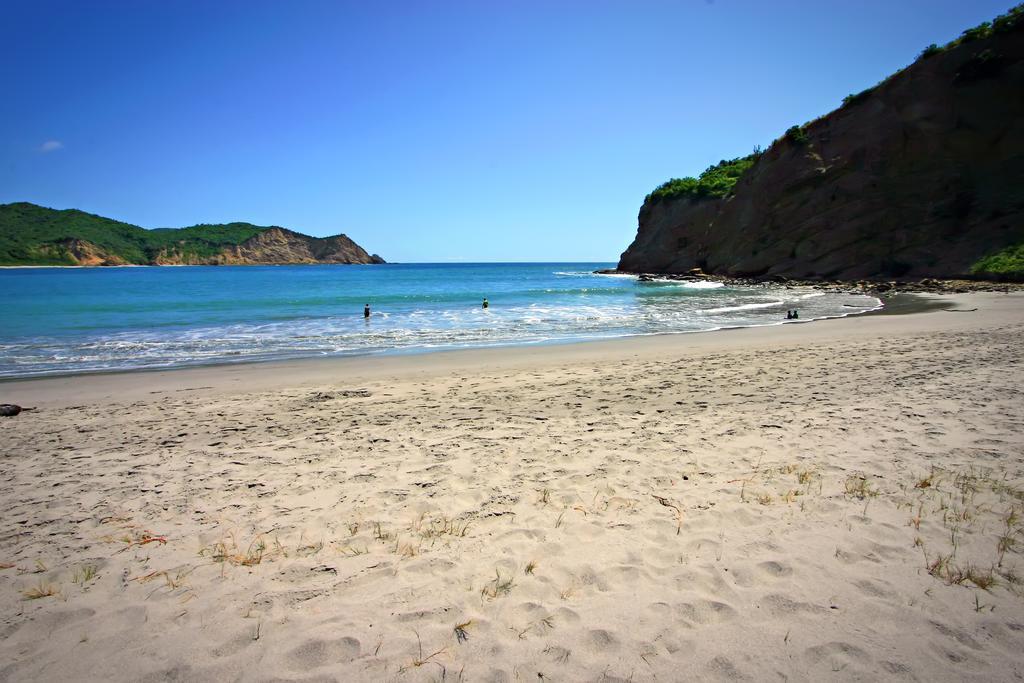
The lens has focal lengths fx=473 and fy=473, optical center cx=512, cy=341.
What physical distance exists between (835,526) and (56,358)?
62.4ft

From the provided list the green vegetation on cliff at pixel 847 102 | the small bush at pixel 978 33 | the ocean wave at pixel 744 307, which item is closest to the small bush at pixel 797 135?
the green vegetation on cliff at pixel 847 102

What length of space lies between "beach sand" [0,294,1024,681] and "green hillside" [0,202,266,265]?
14558 centimetres

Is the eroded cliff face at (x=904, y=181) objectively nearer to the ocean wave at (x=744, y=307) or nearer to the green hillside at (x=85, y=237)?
the ocean wave at (x=744, y=307)

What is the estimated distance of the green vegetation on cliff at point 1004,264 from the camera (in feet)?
92.3

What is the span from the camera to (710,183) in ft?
211

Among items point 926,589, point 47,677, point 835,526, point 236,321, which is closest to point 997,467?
point 835,526

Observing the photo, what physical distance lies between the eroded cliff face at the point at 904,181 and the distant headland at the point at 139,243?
148 m

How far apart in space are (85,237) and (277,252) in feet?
181

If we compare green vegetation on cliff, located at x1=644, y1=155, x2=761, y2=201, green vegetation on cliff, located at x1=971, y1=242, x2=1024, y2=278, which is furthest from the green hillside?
green vegetation on cliff, located at x1=971, y1=242, x2=1024, y2=278

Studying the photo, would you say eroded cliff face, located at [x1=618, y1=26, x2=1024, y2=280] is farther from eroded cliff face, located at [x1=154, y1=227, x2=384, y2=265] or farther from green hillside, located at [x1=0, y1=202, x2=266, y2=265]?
eroded cliff face, located at [x1=154, y1=227, x2=384, y2=265]

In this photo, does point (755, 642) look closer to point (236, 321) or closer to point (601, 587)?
point (601, 587)

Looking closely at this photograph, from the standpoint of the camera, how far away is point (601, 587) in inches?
127

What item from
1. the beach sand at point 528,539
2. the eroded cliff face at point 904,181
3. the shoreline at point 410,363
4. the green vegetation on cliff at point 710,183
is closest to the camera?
the beach sand at point 528,539

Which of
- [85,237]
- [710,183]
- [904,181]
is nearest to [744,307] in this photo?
[904,181]
